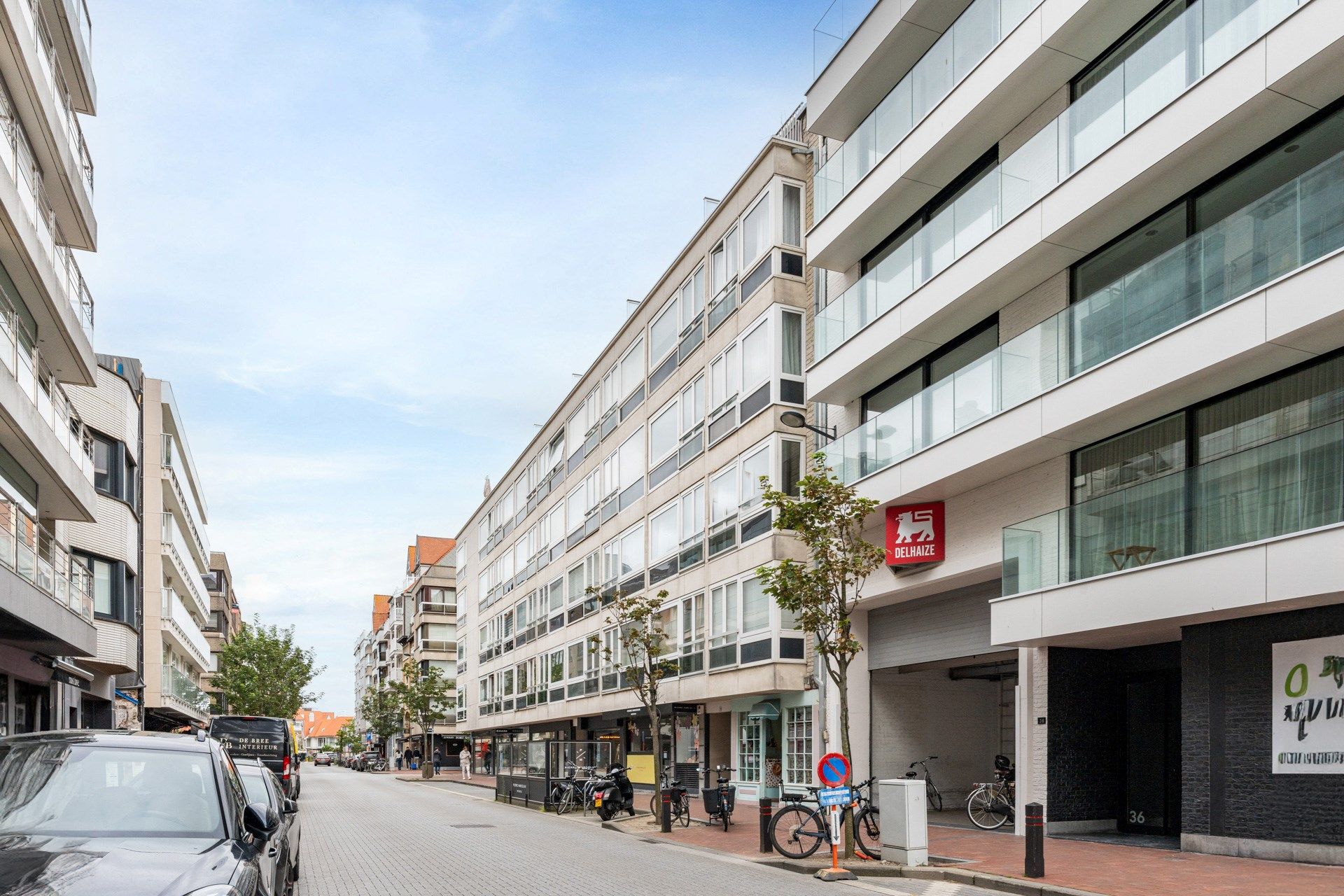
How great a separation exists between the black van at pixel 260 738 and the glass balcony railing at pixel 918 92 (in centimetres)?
1820

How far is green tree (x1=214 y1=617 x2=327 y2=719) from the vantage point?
75.1 metres

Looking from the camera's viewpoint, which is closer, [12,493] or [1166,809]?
[1166,809]

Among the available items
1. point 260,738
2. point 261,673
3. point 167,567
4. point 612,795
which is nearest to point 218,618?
point 261,673

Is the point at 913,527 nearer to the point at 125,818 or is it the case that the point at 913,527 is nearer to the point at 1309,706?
the point at 1309,706

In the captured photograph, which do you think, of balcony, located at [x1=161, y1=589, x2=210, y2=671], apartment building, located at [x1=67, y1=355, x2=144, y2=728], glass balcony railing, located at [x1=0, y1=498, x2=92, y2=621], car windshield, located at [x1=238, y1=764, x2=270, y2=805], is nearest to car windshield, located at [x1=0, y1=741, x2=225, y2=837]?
car windshield, located at [x1=238, y1=764, x2=270, y2=805]

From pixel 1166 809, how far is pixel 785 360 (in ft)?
42.6

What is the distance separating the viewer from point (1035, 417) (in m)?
19.0

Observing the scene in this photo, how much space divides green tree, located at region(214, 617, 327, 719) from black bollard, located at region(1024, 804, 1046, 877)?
68.5 metres

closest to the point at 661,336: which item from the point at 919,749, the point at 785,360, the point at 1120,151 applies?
the point at 785,360

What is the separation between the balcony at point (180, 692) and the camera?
4878cm

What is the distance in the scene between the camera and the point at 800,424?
26547mm

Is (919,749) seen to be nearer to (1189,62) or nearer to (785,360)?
(785,360)

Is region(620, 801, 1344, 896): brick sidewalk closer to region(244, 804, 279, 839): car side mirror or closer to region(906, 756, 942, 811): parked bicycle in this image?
region(906, 756, 942, 811): parked bicycle

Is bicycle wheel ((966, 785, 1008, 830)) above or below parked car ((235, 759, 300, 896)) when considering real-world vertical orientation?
below
